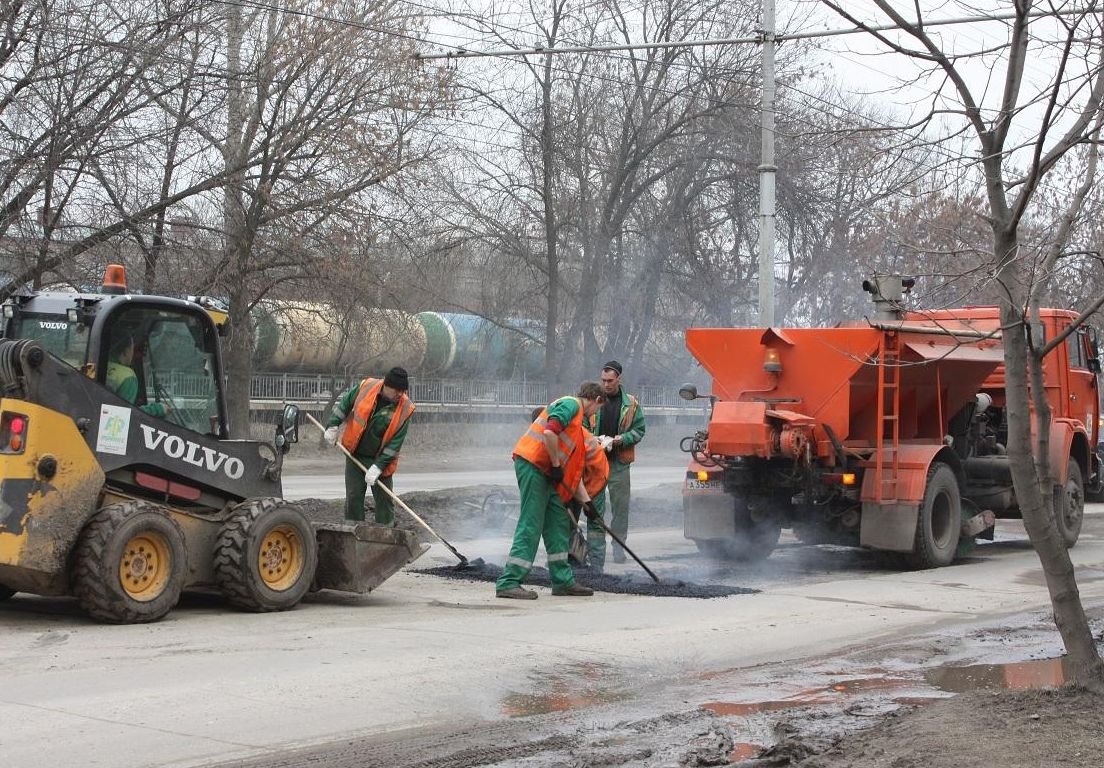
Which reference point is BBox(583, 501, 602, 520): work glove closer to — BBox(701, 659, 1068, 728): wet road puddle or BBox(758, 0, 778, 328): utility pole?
BBox(701, 659, 1068, 728): wet road puddle

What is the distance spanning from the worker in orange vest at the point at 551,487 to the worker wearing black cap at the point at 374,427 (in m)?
1.36

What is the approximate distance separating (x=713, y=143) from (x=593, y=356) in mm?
5462

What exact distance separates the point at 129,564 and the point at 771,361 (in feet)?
21.5

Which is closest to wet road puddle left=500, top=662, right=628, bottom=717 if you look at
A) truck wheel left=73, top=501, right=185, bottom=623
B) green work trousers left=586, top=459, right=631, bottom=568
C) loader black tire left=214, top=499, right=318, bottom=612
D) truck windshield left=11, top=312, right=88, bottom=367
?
loader black tire left=214, top=499, right=318, bottom=612

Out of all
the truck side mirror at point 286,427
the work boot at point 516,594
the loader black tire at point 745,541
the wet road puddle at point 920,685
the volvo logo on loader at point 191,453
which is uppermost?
the truck side mirror at point 286,427

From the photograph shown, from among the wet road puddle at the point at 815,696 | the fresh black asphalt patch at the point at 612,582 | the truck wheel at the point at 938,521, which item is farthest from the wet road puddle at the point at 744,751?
the truck wheel at the point at 938,521

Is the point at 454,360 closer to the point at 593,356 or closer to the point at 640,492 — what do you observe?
the point at 593,356

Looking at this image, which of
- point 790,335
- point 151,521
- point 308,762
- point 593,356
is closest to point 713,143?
point 593,356

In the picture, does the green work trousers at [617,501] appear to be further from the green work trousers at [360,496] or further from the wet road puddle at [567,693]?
the wet road puddle at [567,693]

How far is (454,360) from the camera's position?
36219 millimetres

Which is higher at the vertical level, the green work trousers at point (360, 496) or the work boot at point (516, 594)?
the green work trousers at point (360, 496)

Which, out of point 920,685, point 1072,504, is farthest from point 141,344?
point 1072,504

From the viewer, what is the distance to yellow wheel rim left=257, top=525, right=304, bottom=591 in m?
9.12

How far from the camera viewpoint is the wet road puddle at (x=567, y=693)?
260 inches
